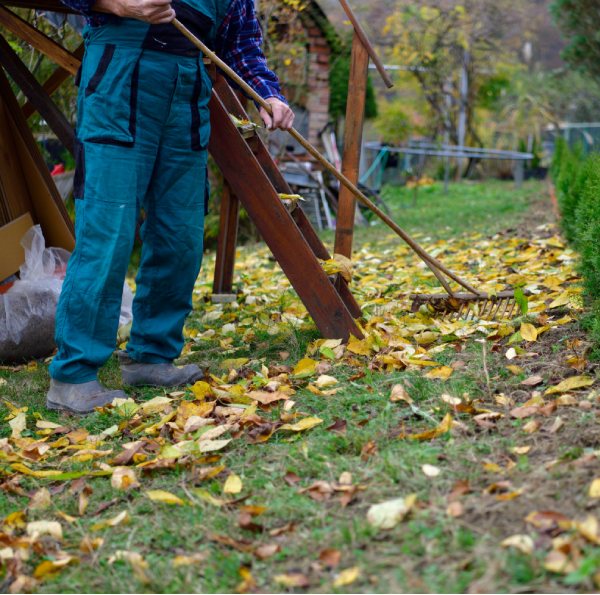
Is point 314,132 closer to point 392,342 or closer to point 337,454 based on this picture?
point 392,342

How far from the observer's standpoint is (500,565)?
6.37 feet

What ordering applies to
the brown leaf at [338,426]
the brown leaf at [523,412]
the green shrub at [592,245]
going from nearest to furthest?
the brown leaf at [523,412] < the brown leaf at [338,426] < the green shrub at [592,245]

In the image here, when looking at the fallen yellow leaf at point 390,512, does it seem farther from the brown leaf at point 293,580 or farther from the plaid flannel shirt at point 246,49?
the plaid flannel shirt at point 246,49

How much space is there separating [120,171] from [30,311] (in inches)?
58.4

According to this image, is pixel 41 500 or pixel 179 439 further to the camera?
pixel 179 439

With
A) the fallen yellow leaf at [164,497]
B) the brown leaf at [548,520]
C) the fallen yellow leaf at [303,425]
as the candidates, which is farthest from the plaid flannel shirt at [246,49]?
the brown leaf at [548,520]

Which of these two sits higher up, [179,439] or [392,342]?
[392,342]

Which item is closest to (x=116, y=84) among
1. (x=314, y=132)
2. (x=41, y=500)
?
(x=41, y=500)

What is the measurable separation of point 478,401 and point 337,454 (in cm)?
59

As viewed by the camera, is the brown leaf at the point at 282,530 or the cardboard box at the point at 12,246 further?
the cardboard box at the point at 12,246

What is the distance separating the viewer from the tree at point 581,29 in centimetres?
1077

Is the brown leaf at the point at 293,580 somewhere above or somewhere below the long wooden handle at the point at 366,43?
below

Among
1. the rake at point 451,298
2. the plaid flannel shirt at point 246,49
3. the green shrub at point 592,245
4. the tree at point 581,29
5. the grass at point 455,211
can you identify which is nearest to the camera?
the plaid flannel shirt at point 246,49

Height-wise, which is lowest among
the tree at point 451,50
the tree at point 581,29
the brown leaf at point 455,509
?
the brown leaf at point 455,509
